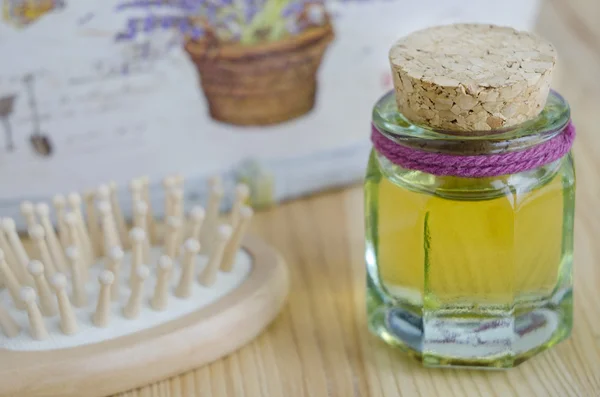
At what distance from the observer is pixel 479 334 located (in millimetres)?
482

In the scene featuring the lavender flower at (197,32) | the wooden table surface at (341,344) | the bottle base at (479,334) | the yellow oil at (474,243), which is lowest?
the wooden table surface at (341,344)

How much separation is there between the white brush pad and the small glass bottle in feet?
0.30

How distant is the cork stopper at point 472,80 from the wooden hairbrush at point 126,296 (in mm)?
144

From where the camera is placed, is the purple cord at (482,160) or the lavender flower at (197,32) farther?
the lavender flower at (197,32)

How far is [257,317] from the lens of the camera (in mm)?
517

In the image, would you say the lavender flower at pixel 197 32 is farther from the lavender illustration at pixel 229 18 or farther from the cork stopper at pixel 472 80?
the cork stopper at pixel 472 80

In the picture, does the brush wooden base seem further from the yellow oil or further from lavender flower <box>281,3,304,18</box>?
lavender flower <box>281,3,304,18</box>

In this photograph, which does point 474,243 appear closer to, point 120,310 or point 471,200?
point 471,200

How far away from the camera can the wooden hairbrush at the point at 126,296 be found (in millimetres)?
469

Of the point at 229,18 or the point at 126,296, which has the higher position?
the point at 229,18

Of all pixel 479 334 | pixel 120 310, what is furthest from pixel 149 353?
pixel 479 334

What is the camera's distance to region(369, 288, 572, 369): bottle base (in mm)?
482

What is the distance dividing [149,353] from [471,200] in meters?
0.20

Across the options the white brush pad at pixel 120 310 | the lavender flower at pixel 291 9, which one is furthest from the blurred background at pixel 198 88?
the white brush pad at pixel 120 310
